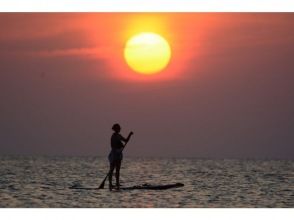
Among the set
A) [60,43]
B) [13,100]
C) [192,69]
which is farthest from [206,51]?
[13,100]

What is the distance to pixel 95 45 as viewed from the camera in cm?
1819

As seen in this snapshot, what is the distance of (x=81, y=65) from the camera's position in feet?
58.7

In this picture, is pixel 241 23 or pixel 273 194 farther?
pixel 273 194

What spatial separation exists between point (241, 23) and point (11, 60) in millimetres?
4911
